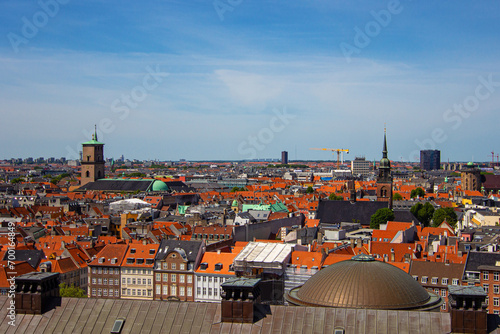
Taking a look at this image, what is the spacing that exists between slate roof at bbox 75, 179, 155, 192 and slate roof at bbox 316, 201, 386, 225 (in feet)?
287

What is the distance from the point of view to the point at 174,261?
186ft

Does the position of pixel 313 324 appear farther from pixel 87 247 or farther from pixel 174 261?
pixel 87 247

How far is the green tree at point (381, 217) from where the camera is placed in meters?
98.2

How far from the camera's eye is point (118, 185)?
189 m

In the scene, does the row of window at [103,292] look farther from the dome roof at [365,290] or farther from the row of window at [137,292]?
the dome roof at [365,290]

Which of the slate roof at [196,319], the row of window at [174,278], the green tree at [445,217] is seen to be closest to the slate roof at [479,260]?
the row of window at [174,278]

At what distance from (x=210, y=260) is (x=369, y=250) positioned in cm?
1761

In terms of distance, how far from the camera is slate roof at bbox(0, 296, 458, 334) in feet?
70.8

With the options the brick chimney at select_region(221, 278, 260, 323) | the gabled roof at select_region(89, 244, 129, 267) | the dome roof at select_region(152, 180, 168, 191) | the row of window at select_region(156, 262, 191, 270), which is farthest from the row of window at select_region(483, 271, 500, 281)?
the dome roof at select_region(152, 180, 168, 191)

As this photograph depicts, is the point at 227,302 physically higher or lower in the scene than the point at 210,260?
higher

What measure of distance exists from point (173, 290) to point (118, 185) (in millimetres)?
136821

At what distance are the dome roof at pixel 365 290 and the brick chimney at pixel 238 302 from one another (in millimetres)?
6891

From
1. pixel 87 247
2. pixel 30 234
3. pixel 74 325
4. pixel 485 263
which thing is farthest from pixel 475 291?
pixel 30 234

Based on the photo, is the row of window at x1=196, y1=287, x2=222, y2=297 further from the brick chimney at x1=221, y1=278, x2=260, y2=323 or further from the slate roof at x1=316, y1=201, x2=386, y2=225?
the slate roof at x1=316, y1=201, x2=386, y2=225
